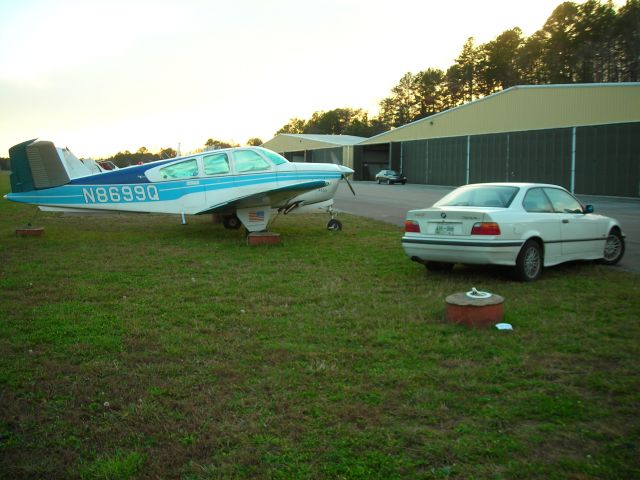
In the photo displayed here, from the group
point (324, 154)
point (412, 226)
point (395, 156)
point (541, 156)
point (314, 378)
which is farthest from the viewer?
point (324, 154)

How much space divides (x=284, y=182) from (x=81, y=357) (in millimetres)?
8445

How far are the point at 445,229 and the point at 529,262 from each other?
1.34 m

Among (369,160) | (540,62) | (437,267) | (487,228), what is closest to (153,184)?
(437,267)

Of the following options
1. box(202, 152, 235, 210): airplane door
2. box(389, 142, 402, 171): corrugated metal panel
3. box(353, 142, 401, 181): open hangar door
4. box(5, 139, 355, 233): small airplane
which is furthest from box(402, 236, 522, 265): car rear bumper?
box(353, 142, 401, 181): open hangar door

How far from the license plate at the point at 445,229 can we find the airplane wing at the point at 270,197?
16.2 ft

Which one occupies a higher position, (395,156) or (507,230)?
(395,156)

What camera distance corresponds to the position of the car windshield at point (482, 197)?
813cm

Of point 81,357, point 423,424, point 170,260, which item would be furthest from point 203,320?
point 170,260

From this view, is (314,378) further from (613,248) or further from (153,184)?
(153,184)

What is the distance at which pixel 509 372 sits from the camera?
14.9ft

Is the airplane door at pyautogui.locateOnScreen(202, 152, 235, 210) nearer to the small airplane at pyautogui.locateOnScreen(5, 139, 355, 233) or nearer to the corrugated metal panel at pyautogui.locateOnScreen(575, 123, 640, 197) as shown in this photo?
the small airplane at pyautogui.locateOnScreen(5, 139, 355, 233)

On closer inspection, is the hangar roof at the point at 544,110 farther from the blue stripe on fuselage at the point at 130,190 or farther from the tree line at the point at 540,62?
the tree line at the point at 540,62

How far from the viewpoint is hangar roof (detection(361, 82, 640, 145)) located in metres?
28.2

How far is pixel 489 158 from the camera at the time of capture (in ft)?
125
